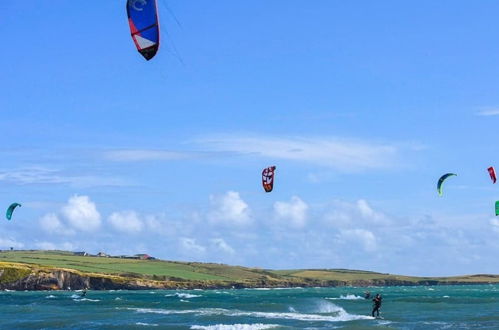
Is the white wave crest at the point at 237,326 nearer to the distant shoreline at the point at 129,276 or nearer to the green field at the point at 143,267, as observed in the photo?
the distant shoreline at the point at 129,276

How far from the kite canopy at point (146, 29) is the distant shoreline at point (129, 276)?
386 feet

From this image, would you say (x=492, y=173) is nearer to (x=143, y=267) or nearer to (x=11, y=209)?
(x=11, y=209)

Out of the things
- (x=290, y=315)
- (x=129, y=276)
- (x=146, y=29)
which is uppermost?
(x=146, y=29)

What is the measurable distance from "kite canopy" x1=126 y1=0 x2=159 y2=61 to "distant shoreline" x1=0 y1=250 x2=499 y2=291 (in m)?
118

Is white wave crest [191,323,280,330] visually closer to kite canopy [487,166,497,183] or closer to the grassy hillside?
kite canopy [487,166,497,183]

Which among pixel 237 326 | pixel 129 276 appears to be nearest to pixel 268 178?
pixel 237 326

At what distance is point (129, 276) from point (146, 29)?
130m

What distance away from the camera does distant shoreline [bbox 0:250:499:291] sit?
132375 mm

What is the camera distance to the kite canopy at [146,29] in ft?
63.7

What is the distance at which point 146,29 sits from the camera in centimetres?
1947

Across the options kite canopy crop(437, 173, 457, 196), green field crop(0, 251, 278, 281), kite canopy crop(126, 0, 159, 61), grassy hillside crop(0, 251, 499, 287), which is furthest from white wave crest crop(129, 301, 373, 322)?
green field crop(0, 251, 278, 281)

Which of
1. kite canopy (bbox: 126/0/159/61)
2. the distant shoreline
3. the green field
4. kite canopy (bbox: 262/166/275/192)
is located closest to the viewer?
kite canopy (bbox: 126/0/159/61)

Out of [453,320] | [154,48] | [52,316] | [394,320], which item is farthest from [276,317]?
[154,48]

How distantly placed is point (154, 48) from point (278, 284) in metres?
159
